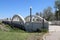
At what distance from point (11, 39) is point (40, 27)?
54.2ft

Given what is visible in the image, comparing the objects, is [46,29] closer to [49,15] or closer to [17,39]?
[17,39]

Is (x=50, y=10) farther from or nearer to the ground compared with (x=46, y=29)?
farther from the ground

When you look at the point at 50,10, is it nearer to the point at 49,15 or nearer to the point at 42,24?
the point at 49,15

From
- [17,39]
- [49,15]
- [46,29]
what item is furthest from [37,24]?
[49,15]

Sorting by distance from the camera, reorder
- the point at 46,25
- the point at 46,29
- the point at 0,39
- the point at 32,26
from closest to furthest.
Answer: the point at 0,39 < the point at 46,29 < the point at 46,25 < the point at 32,26

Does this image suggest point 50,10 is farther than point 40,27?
Yes

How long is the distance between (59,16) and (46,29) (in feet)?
204

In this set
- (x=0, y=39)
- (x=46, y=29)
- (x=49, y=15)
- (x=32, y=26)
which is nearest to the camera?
(x=0, y=39)

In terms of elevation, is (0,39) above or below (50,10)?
below

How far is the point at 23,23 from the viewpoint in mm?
38562

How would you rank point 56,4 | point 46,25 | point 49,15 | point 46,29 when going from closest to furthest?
1. point 46,29
2. point 46,25
3. point 56,4
4. point 49,15

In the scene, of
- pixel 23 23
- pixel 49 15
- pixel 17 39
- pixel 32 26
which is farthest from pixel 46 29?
pixel 49 15

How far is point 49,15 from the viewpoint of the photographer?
105 meters

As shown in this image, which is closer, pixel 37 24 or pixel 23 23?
pixel 37 24
